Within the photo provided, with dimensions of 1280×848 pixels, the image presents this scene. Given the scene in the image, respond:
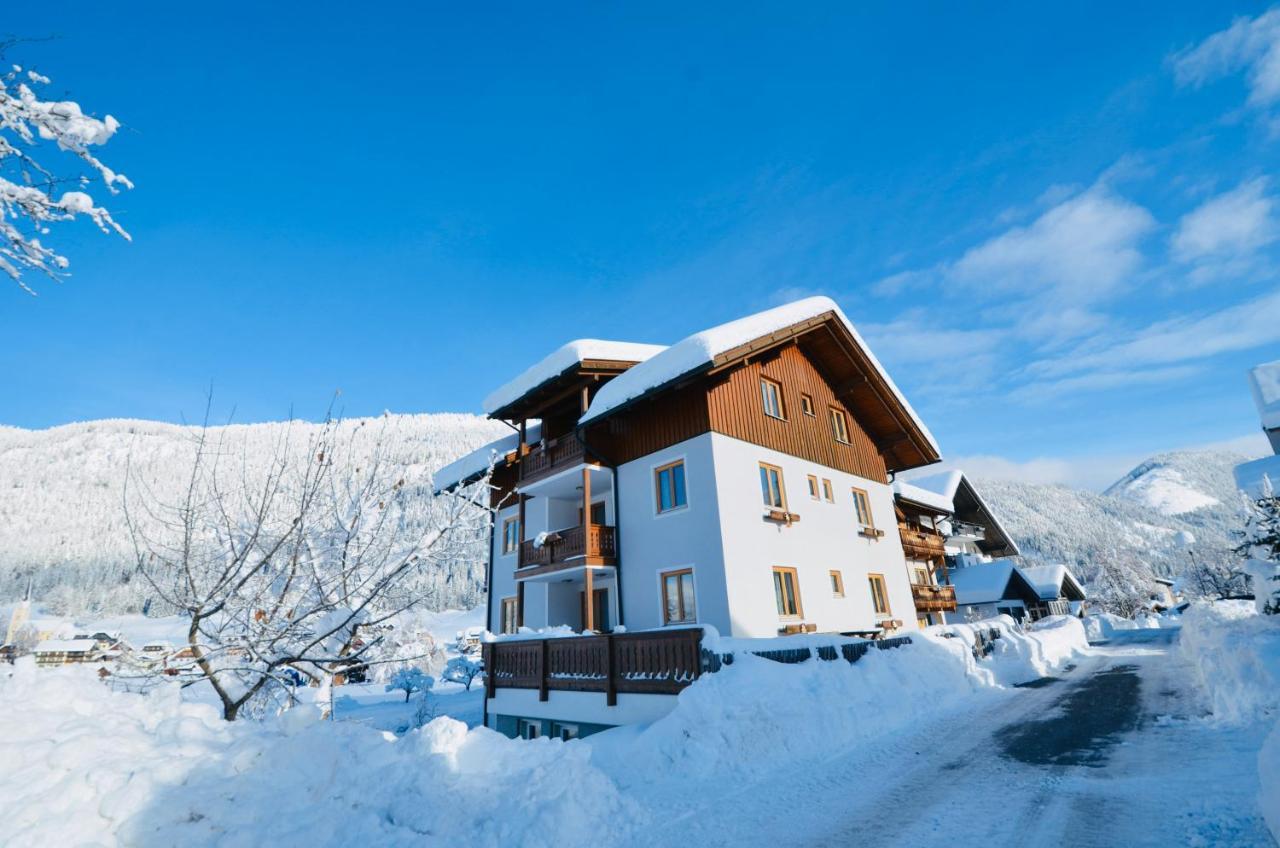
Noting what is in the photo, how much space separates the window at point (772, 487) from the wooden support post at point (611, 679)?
23.4 ft

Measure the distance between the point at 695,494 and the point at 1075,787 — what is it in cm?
1119

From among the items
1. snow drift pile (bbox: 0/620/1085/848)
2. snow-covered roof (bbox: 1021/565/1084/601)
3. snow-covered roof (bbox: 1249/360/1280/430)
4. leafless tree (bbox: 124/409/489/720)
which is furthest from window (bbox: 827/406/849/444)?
snow-covered roof (bbox: 1021/565/1084/601)

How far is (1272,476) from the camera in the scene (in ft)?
86.9

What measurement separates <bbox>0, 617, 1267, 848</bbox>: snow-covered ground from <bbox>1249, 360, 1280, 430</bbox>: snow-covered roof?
31.4m

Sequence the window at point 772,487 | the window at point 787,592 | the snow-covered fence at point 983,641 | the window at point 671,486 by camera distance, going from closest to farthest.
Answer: the window at point 787,592, the window at point 671,486, the window at point 772,487, the snow-covered fence at point 983,641

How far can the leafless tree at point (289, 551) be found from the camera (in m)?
5.66

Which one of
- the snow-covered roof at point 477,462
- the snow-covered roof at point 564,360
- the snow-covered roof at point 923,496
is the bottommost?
the snow-covered roof at point 923,496

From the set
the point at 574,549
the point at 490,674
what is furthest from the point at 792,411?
the point at 490,674

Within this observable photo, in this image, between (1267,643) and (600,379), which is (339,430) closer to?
(600,379)

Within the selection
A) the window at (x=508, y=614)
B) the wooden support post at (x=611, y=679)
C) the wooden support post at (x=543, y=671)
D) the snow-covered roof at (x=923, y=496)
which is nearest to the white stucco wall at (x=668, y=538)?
the wooden support post at (x=543, y=671)

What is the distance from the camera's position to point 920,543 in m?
32.1

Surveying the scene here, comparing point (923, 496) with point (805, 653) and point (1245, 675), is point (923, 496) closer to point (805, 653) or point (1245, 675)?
point (1245, 675)

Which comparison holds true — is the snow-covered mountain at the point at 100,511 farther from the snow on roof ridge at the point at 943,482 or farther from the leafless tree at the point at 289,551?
the snow on roof ridge at the point at 943,482

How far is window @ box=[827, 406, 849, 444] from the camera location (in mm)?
24531
